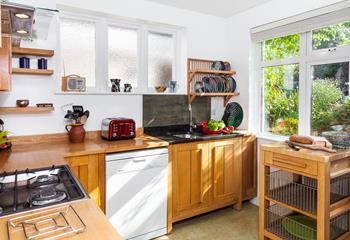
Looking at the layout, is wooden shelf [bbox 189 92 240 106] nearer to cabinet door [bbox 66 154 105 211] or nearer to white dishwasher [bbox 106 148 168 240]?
white dishwasher [bbox 106 148 168 240]

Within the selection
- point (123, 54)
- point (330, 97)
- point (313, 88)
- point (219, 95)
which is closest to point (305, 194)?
point (330, 97)

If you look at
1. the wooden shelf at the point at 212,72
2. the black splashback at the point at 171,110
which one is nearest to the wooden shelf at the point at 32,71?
the black splashback at the point at 171,110

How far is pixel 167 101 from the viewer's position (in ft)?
10.5

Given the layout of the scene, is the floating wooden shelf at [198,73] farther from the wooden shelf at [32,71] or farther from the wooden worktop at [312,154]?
the wooden shelf at [32,71]

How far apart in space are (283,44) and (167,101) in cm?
150

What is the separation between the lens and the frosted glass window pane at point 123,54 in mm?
2924

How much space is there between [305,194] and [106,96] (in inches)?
83.7

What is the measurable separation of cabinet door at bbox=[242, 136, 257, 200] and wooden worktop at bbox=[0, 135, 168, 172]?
1131mm

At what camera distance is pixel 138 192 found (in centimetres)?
233

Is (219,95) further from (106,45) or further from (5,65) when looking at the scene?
(5,65)

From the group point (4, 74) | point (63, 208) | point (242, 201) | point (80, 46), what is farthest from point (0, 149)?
point (242, 201)

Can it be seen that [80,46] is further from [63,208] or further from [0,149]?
[63,208]

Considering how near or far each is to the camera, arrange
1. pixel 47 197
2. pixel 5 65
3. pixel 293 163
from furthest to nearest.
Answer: pixel 293 163
pixel 5 65
pixel 47 197

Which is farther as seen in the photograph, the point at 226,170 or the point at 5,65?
the point at 226,170
